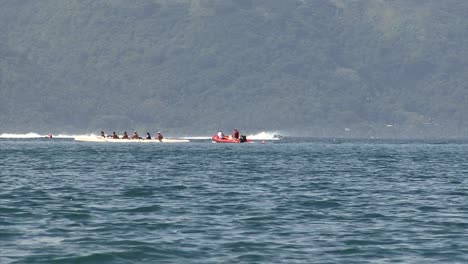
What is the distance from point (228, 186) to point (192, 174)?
13292mm

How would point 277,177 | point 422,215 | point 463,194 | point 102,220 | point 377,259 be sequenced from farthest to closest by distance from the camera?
point 277,177 → point 463,194 → point 422,215 → point 102,220 → point 377,259

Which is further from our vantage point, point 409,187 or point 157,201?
point 409,187

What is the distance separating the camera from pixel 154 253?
3147 centimetres

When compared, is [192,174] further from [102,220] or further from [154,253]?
[154,253]

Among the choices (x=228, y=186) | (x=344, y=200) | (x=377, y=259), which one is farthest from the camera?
(x=228, y=186)

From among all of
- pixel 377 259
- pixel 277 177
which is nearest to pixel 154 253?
pixel 377 259

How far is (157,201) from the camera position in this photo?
154 ft

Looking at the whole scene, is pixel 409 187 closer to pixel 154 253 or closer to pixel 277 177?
pixel 277 177

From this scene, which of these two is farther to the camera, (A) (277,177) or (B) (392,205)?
(A) (277,177)

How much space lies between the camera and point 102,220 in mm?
38906

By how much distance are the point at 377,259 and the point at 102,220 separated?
12016 millimetres

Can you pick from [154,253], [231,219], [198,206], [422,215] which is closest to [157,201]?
[198,206]

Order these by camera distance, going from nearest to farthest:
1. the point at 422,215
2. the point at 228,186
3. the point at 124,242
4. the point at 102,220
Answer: the point at 124,242 → the point at 102,220 → the point at 422,215 → the point at 228,186

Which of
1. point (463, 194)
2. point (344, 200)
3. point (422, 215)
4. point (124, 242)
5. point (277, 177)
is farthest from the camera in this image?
point (277, 177)
